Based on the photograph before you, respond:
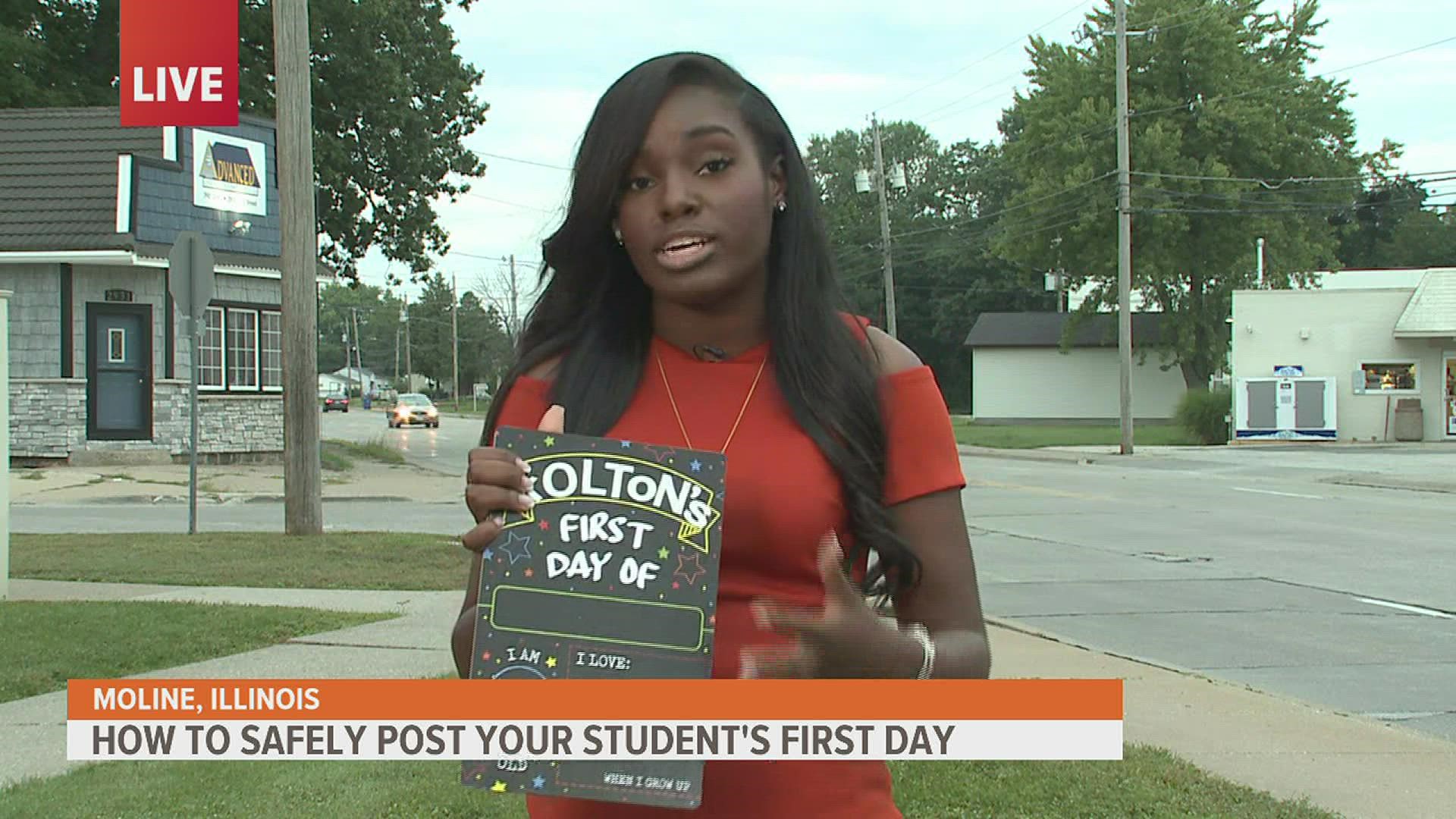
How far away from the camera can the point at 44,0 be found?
32.1 metres

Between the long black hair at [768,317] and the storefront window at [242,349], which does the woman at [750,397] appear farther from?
the storefront window at [242,349]

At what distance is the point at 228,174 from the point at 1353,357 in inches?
1139

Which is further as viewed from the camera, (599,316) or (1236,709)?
Answer: (1236,709)

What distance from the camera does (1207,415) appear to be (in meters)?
40.1

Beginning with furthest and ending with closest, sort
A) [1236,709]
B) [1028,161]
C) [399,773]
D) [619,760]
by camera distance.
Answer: [1028,161], [1236,709], [399,773], [619,760]

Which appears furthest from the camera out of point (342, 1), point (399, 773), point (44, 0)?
point (44, 0)

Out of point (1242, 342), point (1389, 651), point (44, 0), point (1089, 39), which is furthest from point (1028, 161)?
point (1389, 651)

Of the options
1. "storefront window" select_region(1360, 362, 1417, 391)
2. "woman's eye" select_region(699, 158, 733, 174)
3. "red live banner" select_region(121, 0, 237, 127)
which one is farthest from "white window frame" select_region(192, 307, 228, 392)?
"storefront window" select_region(1360, 362, 1417, 391)

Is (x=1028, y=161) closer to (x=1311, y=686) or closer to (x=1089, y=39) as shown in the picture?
(x=1089, y=39)

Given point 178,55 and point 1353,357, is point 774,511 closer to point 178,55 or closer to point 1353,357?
point 178,55

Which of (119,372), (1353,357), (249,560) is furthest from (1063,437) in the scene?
(249,560)

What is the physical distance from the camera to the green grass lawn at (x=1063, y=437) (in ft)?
130

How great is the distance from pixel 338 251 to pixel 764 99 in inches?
1295


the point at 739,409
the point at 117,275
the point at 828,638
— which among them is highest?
the point at 117,275
